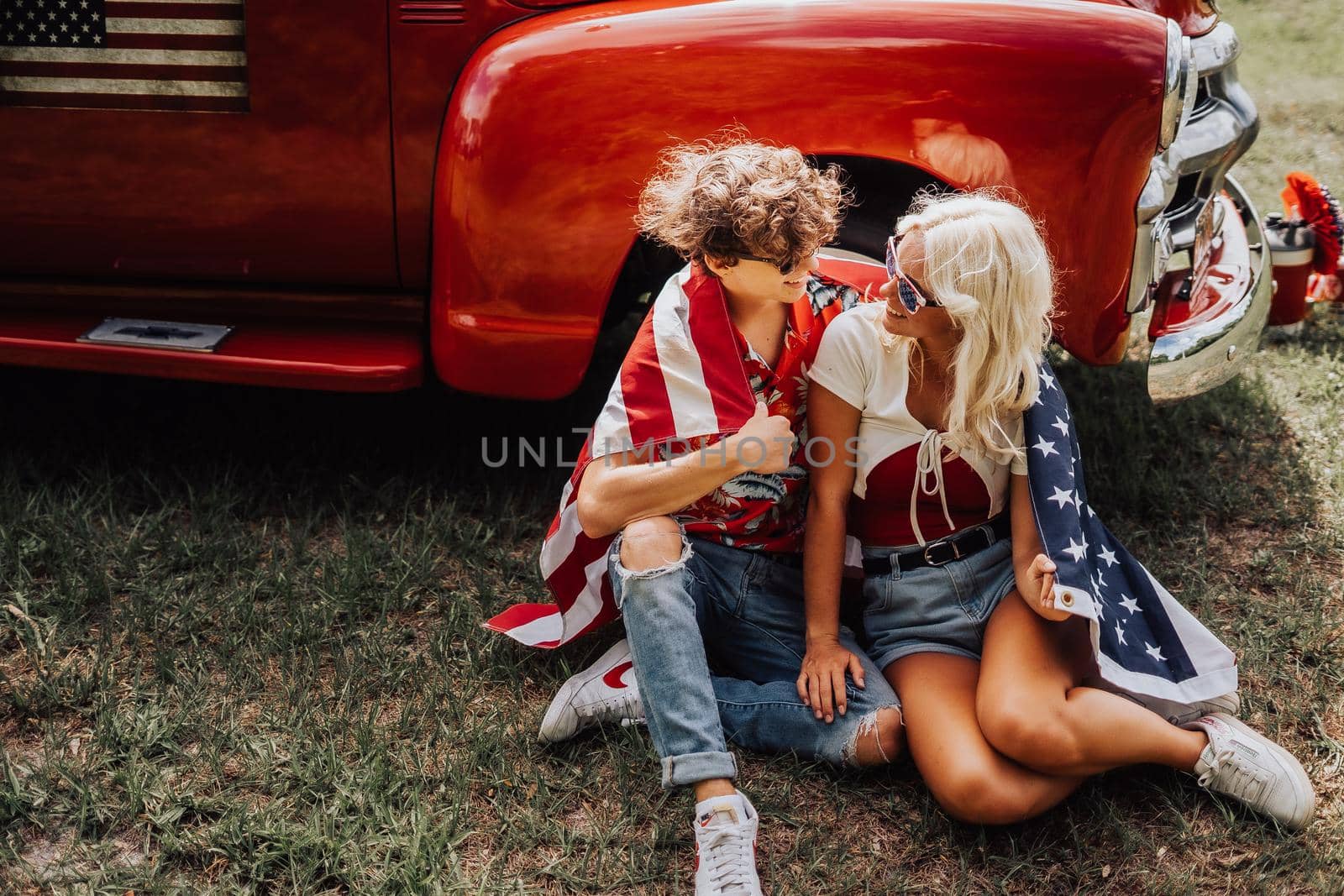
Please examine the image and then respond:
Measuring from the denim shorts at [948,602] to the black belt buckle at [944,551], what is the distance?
0.01 metres

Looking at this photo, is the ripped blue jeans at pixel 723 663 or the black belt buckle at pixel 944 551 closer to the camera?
the ripped blue jeans at pixel 723 663

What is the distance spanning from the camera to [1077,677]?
2094 mm

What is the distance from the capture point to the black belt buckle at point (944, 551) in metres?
2.19

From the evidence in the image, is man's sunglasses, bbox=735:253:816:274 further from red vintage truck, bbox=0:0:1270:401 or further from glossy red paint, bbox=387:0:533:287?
glossy red paint, bbox=387:0:533:287

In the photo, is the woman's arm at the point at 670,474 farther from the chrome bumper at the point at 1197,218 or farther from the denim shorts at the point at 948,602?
the chrome bumper at the point at 1197,218

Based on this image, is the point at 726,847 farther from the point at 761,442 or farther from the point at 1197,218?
the point at 1197,218

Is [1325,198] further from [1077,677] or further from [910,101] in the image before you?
[1077,677]

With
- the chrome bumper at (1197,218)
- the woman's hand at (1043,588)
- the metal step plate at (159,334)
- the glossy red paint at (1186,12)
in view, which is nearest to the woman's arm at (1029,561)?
the woman's hand at (1043,588)

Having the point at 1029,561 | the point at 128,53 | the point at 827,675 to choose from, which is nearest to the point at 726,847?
the point at 827,675

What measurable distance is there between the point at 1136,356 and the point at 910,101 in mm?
1844

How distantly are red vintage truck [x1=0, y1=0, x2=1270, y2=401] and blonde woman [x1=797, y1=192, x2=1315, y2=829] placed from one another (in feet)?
1.05

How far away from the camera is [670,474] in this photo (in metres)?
2.06

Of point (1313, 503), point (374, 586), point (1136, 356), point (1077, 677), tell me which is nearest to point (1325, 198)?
point (1136, 356)

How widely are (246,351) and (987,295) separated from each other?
5.50ft
